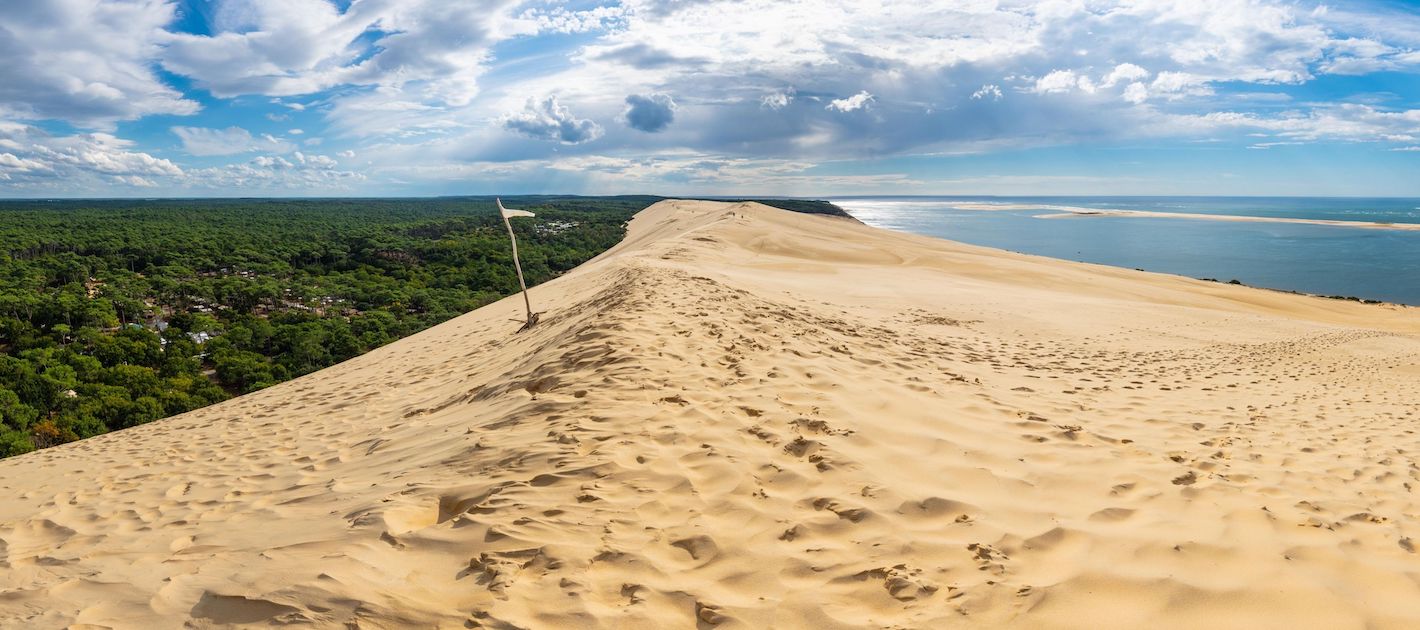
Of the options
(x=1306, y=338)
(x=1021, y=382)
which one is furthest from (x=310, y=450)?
(x=1306, y=338)

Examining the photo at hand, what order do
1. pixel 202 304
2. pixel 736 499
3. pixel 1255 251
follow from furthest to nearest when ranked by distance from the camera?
pixel 1255 251, pixel 202 304, pixel 736 499

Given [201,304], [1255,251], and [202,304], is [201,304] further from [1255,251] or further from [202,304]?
[1255,251]

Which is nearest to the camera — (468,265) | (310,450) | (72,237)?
(310,450)

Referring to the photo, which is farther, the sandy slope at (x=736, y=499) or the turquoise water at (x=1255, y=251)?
the turquoise water at (x=1255, y=251)

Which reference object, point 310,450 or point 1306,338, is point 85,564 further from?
point 1306,338

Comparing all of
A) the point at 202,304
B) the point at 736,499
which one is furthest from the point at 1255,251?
the point at 202,304

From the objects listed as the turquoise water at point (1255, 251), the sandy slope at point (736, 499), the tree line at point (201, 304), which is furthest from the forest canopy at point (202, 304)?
the turquoise water at point (1255, 251)

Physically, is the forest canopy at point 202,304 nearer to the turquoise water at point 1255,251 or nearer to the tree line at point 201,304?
the tree line at point 201,304

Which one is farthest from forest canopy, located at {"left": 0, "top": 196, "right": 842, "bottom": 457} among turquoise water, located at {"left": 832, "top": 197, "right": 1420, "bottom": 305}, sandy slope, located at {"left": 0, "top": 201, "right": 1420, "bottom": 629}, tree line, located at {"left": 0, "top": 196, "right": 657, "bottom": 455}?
turquoise water, located at {"left": 832, "top": 197, "right": 1420, "bottom": 305}
